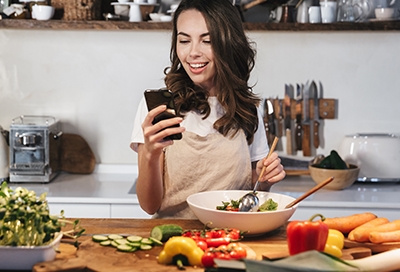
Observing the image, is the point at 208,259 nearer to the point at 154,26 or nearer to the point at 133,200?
the point at 133,200

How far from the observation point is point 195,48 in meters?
2.34

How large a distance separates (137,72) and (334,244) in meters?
2.33

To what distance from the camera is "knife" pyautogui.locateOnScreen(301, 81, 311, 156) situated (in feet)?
12.4

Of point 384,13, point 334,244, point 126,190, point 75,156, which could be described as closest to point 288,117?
point 384,13

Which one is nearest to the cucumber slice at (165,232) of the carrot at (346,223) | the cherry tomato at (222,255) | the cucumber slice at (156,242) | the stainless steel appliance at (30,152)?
the cucumber slice at (156,242)

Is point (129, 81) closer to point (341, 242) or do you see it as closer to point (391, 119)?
point (391, 119)

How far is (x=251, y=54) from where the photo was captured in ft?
8.27

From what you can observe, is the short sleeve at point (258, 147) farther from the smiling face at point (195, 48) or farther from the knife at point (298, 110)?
the knife at point (298, 110)

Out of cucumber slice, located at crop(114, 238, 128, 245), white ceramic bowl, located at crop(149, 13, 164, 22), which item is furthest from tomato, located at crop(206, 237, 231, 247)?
white ceramic bowl, located at crop(149, 13, 164, 22)

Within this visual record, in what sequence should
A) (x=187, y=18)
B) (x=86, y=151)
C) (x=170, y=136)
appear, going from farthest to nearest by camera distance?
1. (x=86, y=151)
2. (x=187, y=18)
3. (x=170, y=136)

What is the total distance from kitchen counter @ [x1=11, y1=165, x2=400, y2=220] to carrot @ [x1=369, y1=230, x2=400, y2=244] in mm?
1319

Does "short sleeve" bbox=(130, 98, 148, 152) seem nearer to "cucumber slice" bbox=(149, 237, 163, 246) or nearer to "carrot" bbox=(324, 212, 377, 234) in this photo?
"cucumber slice" bbox=(149, 237, 163, 246)

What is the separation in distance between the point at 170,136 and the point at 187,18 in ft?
2.03

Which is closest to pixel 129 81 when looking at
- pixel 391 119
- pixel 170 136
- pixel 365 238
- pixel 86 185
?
pixel 86 185
